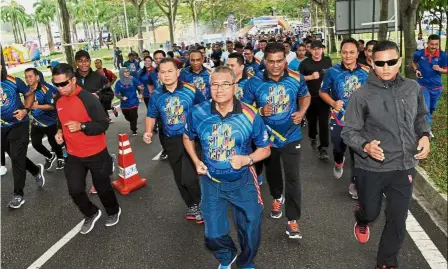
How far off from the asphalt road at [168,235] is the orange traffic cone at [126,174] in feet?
0.51

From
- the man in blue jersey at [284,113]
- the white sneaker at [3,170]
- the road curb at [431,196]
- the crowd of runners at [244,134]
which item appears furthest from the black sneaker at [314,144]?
the white sneaker at [3,170]

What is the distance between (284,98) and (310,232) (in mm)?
1521

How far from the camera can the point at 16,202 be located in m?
6.55

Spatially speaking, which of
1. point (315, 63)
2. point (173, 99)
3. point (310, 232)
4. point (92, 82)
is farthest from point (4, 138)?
point (315, 63)

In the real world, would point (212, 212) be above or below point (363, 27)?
below

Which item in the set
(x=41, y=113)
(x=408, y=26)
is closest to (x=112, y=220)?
(x=41, y=113)

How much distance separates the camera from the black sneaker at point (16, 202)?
6.54 m

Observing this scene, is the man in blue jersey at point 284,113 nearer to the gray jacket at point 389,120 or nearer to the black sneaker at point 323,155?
the gray jacket at point 389,120

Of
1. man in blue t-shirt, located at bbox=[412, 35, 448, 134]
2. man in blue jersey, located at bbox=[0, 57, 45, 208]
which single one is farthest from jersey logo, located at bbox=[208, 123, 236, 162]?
man in blue t-shirt, located at bbox=[412, 35, 448, 134]

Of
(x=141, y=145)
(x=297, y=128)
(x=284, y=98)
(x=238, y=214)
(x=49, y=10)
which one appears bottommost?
(x=141, y=145)

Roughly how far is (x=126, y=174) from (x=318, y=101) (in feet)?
12.2

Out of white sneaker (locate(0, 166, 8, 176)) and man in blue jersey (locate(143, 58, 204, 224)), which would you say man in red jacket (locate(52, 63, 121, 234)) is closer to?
man in blue jersey (locate(143, 58, 204, 224))

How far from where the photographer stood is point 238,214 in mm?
3977

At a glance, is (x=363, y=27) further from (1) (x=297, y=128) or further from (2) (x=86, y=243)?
(2) (x=86, y=243)
